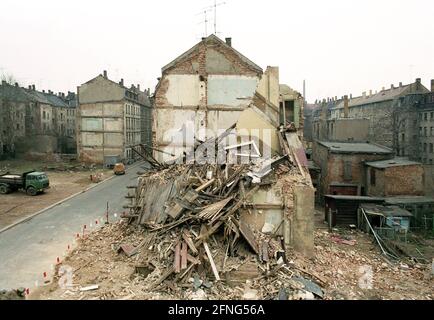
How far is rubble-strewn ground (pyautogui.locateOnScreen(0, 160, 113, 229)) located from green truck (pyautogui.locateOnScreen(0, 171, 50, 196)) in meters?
0.50

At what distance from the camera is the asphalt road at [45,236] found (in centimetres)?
1377

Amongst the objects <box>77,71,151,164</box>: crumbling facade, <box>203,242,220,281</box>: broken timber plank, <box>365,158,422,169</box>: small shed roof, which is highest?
<box>77,71,151,164</box>: crumbling facade

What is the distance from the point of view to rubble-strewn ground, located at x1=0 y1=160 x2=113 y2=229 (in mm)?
23953

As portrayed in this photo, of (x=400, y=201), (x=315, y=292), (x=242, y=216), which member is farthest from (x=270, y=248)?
(x=400, y=201)

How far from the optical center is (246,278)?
39.8ft

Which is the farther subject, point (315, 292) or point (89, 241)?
point (89, 241)

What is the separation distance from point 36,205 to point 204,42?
16.9 meters

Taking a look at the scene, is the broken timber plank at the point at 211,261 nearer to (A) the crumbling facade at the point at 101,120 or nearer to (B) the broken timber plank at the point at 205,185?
Answer: (B) the broken timber plank at the point at 205,185

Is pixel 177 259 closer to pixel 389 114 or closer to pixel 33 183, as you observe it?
pixel 33 183

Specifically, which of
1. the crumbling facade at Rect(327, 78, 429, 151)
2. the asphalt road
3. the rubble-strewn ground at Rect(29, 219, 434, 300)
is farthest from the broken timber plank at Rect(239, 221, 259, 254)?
the crumbling facade at Rect(327, 78, 429, 151)

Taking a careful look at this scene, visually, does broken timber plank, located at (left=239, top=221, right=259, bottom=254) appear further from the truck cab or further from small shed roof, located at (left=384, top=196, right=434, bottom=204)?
the truck cab

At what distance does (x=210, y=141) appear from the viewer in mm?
19047
